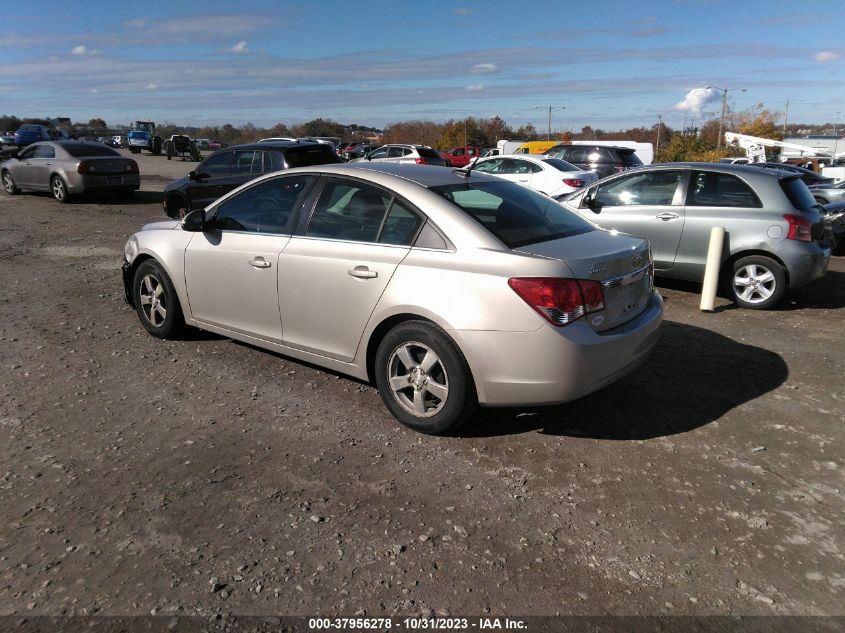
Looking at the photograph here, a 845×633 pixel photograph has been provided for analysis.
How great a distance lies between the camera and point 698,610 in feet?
8.43

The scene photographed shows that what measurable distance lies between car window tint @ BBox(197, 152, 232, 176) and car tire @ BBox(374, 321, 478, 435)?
9.46 m

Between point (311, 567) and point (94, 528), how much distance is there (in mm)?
1094

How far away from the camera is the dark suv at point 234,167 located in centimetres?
1194

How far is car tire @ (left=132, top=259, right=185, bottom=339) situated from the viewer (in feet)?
18.2

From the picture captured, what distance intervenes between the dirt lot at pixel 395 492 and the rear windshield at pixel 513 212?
48.2 inches

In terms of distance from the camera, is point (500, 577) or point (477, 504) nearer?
point (500, 577)

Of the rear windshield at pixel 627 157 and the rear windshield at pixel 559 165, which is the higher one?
the rear windshield at pixel 627 157

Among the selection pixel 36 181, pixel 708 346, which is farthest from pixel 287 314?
pixel 36 181

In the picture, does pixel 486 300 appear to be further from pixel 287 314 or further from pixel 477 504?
pixel 287 314

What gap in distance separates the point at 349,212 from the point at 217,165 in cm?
909

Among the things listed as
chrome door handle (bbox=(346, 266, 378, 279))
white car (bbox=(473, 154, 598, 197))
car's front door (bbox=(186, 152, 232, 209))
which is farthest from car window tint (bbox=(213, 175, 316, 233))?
white car (bbox=(473, 154, 598, 197))

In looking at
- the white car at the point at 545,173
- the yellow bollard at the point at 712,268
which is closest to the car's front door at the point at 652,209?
the yellow bollard at the point at 712,268

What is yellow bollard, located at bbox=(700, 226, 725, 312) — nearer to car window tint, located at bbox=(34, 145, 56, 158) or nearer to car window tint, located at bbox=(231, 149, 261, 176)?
car window tint, located at bbox=(231, 149, 261, 176)

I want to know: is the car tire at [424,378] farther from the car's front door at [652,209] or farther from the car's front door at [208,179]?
the car's front door at [208,179]
